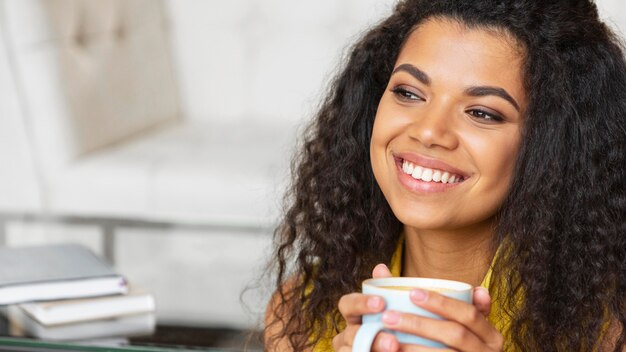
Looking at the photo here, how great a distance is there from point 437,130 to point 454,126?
0.9 inches

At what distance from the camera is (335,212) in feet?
4.80

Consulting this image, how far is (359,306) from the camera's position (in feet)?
3.31

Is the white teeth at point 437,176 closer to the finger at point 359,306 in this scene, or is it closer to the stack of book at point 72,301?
the finger at point 359,306

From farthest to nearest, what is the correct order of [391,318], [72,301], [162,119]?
[162,119], [72,301], [391,318]

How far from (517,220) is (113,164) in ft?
5.24

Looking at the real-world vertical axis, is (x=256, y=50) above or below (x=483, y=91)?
above

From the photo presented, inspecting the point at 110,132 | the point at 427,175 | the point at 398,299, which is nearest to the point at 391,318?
the point at 398,299

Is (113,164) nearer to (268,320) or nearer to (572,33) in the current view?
(268,320)

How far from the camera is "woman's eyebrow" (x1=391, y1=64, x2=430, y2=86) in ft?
4.19

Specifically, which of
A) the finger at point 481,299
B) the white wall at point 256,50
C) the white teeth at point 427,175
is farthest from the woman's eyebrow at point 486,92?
the white wall at point 256,50

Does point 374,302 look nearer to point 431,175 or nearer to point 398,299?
point 398,299

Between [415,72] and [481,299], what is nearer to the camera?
[481,299]

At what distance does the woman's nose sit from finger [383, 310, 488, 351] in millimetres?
276

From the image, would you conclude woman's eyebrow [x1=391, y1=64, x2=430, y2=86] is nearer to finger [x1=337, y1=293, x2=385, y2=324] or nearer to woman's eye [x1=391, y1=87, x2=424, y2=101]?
woman's eye [x1=391, y1=87, x2=424, y2=101]
